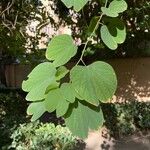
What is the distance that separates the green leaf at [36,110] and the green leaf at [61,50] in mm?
96

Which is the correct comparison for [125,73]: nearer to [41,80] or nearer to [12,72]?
[12,72]

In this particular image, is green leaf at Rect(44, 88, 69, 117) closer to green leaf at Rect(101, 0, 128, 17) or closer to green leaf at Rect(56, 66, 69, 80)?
green leaf at Rect(56, 66, 69, 80)

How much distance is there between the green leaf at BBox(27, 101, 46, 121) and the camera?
919 millimetres

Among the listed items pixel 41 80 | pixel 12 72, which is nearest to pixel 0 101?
pixel 12 72

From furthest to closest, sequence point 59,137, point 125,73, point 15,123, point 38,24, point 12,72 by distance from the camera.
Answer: point 12,72
point 125,73
point 15,123
point 38,24
point 59,137

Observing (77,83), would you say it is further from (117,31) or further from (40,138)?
(40,138)

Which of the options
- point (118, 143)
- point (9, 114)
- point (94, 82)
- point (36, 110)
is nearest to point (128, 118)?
point (118, 143)

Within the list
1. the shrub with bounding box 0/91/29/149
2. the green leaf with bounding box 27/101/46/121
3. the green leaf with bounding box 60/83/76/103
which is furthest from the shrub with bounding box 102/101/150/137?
the green leaf with bounding box 60/83/76/103

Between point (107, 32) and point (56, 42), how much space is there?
0.11 meters

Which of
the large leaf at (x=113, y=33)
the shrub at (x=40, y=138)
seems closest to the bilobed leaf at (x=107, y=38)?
the large leaf at (x=113, y=33)

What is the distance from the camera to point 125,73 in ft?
39.6

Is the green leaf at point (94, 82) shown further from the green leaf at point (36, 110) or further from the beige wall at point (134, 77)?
the beige wall at point (134, 77)

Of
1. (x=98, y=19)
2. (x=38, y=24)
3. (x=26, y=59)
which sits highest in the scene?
(x=98, y=19)

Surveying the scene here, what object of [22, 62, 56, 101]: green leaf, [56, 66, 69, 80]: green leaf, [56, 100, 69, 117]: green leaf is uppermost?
[56, 66, 69, 80]: green leaf
